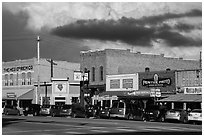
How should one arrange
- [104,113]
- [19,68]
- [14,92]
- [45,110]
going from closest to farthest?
1. [104,113]
2. [45,110]
3. [19,68]
4. [14,92]

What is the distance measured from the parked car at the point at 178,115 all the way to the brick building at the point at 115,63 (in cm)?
2276

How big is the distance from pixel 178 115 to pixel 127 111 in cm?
660

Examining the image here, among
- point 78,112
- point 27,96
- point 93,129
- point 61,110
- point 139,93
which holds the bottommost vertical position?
point 93,129

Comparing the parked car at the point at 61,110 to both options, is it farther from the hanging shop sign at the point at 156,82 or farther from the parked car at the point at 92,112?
the hanging shop sign at the point at 156,82

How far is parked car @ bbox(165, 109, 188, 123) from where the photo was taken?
36.2 metres

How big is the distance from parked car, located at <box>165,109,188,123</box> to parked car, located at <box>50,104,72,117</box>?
45.0ft

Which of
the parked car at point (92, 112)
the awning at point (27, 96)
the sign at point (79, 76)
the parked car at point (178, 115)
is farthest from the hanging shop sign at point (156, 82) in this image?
the awning at point (27, 96)

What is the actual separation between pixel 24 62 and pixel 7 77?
16.5 ft

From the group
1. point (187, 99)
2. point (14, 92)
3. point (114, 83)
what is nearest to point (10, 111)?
point (114, 83)

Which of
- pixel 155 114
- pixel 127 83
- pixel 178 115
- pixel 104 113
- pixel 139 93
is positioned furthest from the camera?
pixel 127 83

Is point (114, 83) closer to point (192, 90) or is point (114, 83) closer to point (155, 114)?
point (192, 90)

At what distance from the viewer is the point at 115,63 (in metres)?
61.2

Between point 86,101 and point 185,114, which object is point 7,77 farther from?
point 185,114

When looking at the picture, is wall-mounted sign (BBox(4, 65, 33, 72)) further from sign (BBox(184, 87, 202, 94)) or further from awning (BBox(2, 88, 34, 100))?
sign (BBox(184, 87, 202, 94))
